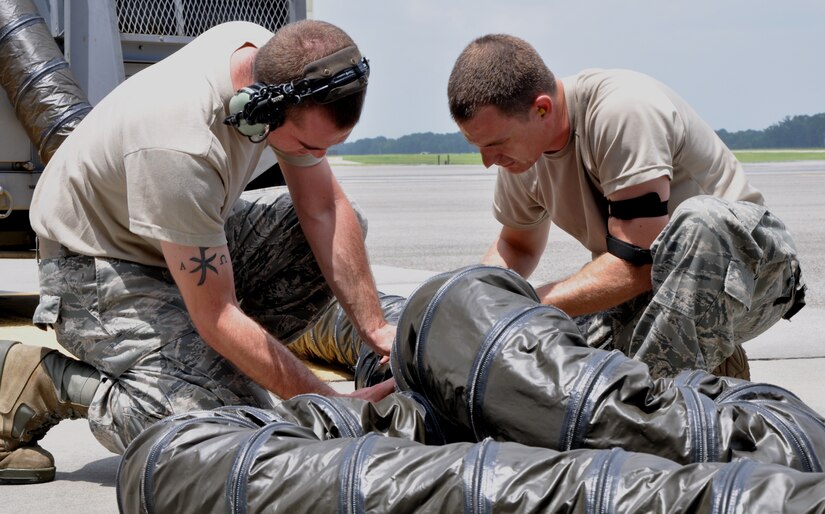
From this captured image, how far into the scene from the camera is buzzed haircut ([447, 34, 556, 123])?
3668 millimetres

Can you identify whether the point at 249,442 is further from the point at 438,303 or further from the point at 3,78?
the point at 3,78

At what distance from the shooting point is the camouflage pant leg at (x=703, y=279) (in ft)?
12.0

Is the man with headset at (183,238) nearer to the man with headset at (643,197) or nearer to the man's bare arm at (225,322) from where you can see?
the man's bare arm at (225,322)

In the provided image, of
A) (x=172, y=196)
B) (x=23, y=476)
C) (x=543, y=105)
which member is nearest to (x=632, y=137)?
(x=543, y=105)

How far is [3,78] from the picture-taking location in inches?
247

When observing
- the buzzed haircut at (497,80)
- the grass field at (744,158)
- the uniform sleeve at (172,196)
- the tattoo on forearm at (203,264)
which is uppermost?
the buzzed haircut at (497,80)

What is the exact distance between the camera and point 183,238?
3.36 metres

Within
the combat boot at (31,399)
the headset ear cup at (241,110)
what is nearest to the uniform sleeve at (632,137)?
the headset ear cup at (241,110)

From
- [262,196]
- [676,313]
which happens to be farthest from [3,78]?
[676,313]

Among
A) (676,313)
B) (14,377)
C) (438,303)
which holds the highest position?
(438,303)

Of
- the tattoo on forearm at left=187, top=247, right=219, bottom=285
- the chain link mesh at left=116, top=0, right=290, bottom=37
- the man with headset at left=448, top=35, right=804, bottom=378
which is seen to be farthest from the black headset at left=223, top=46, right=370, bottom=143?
the chain link mesh at left=116, top=0, right=290, bottom=37

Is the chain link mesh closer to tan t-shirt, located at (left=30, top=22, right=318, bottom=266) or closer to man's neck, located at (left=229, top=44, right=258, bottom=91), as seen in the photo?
tan t-shirt, located at (left=30, top=22, right=318, bottom=266)

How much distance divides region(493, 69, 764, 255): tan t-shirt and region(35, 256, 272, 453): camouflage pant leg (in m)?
1.37

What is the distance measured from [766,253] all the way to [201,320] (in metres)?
1.90
